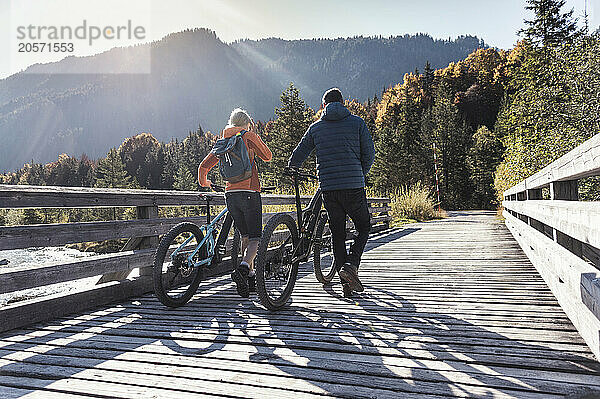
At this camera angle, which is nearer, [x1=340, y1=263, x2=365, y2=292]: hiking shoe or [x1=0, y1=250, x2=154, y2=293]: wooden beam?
[x1=0, y1=250, x2=154, y2=293]: wooden beam

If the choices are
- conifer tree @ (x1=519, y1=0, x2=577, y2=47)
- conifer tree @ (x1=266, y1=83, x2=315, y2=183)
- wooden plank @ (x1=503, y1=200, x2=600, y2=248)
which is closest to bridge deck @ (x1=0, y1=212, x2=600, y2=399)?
wooden plank @ (x1=503, y1=200, x2=600, y2=248)

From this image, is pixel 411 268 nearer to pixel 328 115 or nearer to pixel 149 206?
pixel 328 115

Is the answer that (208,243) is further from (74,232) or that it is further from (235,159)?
(74,232)

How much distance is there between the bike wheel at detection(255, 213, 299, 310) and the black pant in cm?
40

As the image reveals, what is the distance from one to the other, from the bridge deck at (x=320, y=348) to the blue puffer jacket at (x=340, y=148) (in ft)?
3.85

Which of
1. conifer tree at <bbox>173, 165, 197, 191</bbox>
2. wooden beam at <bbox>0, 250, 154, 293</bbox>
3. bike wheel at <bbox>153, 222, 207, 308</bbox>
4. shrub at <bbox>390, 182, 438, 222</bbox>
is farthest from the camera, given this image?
conifer tree at <bbox>173, 165, 197, 191</bbox>

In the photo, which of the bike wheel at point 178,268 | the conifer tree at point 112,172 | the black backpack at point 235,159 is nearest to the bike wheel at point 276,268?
the black backpack at point 235,159

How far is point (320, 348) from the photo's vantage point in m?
2.78

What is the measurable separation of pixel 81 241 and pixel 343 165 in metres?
2.51

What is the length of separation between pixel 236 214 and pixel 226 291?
1.05 metres

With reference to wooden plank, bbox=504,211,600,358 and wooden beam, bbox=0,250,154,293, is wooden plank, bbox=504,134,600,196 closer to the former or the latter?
wooden plank, bbox=504,211,600,358

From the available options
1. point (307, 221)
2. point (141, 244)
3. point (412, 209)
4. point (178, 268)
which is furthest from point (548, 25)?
point (178, 268)

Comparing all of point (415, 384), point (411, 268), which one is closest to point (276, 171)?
point (411, 268)

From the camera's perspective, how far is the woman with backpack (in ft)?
13.5
